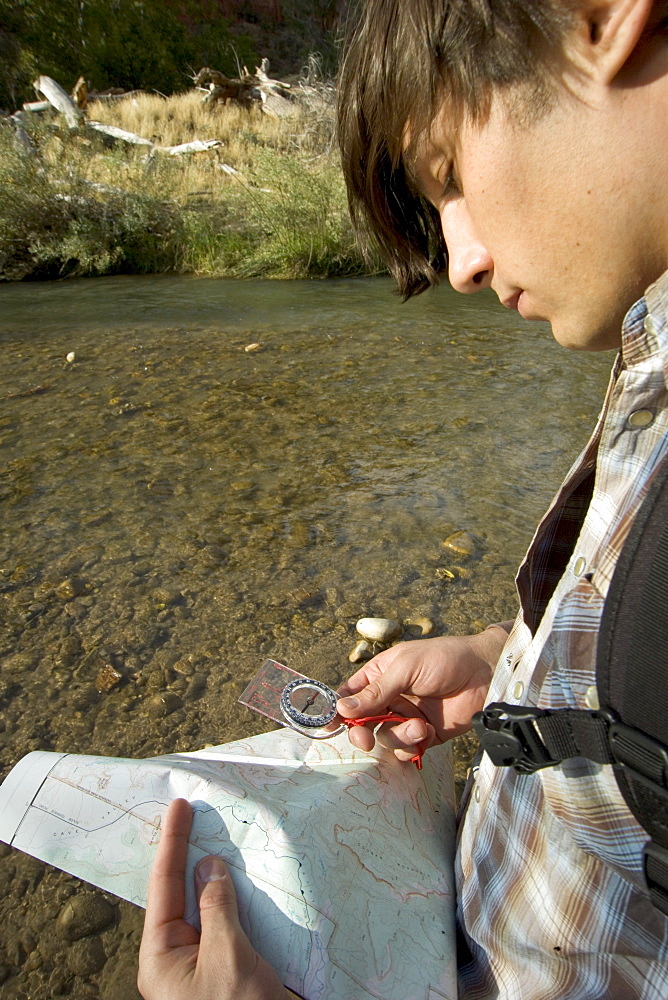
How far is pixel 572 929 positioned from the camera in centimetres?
85

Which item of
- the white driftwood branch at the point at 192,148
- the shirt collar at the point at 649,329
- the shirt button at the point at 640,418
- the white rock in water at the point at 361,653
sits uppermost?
the white driftwood branch at the point at 192,148

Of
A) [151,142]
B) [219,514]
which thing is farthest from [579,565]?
[151,142]

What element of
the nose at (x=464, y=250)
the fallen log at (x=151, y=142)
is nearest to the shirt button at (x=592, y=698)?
the nose at (x=464, y=250)

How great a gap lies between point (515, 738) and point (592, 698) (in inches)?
4.6

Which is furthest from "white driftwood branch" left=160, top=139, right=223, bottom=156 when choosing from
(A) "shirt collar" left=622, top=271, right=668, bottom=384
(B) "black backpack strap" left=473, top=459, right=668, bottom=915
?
(B) "black backpack strap" left=473, top=459, right=668, bottom=915

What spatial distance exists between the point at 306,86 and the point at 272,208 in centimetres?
843

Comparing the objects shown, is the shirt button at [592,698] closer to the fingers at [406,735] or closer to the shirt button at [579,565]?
the shirt button at [579,565]

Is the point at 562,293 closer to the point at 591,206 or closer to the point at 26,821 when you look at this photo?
the point at 591,206

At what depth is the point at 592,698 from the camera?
0.78 meters

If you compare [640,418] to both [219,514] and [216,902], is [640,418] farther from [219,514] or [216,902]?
[219,514]

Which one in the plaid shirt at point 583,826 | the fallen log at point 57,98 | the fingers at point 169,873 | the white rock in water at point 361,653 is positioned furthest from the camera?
the fallen log at point 57,98

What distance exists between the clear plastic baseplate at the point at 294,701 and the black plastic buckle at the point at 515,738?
1.49ft

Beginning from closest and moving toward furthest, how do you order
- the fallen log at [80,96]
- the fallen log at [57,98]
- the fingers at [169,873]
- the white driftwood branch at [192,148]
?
the fingers at [169,873] → the white driftwood branch at [192,148] → the fallen log at [57,98] → the fallen log at [80,96]

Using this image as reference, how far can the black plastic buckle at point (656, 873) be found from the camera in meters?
0.69
